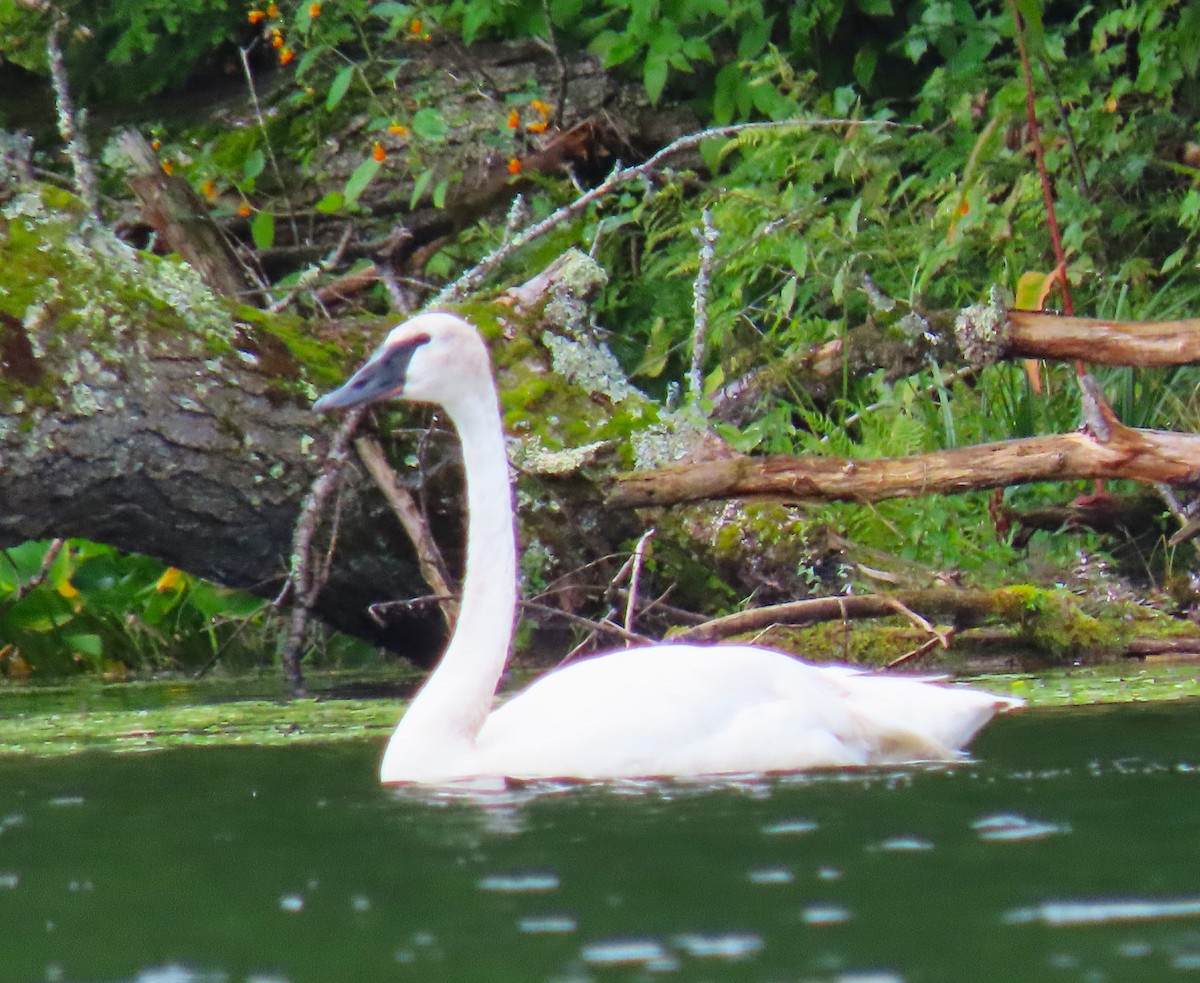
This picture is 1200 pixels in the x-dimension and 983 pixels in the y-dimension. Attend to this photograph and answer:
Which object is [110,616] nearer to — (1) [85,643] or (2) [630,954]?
(1) [85,643]

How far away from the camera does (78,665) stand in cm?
797

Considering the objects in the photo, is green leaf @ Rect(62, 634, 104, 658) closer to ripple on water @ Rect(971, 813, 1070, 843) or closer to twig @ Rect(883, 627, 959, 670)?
twig @ Rect(883, 627, 959, 670)

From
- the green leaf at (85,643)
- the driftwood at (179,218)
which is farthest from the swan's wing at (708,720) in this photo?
the green leaf at (85,643)

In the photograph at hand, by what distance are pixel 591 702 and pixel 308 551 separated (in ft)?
7.57

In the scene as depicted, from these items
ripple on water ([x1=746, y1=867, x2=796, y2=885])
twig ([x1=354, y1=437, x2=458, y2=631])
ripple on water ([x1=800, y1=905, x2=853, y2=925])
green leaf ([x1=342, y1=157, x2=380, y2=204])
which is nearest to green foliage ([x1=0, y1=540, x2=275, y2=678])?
twig ([x1=354, y1=437, x2=458, y2=631])

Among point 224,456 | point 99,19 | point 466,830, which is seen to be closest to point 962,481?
point 224,456

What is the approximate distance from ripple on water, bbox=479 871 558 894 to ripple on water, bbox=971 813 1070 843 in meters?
0.68

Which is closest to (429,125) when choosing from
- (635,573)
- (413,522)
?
(413,522)

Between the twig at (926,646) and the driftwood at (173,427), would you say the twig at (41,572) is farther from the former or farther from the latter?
the twig at (926,646)

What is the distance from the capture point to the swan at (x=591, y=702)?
381 centimetres

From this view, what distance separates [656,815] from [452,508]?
3.28 m

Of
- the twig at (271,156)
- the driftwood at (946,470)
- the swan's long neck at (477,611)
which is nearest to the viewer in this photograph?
the swan's long neck at (477,611)

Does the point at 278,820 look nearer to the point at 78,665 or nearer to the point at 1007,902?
the point at 1007,902

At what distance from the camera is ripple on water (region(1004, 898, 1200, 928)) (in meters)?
2.27
